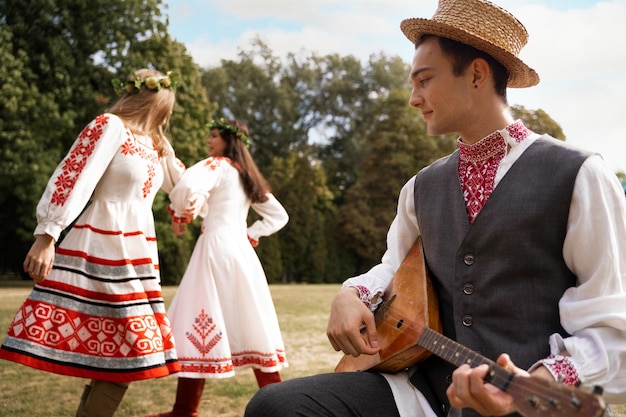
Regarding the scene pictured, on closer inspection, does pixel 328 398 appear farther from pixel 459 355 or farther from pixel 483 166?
pixel 483 166

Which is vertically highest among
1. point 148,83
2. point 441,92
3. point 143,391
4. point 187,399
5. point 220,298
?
point 148,83

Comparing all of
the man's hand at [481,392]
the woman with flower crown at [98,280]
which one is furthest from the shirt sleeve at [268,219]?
the man's hand at [481,392]

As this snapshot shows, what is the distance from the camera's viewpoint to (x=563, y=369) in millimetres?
1574

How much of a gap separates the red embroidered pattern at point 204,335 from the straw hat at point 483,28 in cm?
301

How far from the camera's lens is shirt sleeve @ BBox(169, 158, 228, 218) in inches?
181

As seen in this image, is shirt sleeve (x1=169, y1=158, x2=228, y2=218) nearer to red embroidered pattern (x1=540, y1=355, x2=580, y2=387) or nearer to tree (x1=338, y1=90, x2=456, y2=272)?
red embroidered pattern (x1=540, y1=355, x2=580, y2=387)

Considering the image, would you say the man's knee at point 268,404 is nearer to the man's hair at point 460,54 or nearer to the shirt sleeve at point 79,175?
the man's hair at point 460,54

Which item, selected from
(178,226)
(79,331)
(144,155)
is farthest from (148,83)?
(79,331)

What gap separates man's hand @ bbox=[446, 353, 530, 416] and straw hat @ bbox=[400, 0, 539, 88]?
966mm

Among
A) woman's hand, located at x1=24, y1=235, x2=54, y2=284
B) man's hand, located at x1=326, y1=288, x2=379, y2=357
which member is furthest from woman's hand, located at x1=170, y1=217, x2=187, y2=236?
man's hand, located at x1=326, y1=288, x2=379, y2=357

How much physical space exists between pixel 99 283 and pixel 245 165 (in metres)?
1.94

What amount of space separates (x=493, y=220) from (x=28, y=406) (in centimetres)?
369

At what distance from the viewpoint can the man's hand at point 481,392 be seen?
4.64 feet

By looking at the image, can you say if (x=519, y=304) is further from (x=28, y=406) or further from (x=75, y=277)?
(x=28, y=406)
